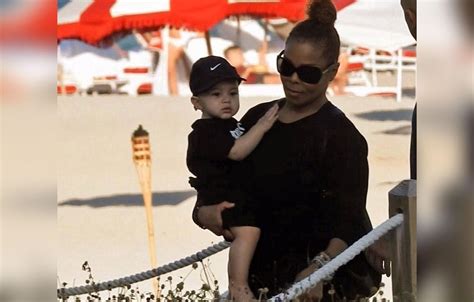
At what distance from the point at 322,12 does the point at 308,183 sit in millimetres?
525

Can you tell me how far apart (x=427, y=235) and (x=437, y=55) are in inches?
15.7

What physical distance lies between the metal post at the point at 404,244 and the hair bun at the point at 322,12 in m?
0.53

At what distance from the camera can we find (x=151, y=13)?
6004 mm

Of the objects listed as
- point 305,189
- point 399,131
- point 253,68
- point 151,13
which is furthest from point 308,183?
point 399,131

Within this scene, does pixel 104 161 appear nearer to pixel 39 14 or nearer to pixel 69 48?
pixel 69 48

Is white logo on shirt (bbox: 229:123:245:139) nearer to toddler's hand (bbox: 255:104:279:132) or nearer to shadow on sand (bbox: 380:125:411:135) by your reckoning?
toddler's hand (bbox: 255:104:279:132)

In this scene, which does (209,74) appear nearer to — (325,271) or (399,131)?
(325,271)

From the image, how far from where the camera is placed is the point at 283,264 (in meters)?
3.51

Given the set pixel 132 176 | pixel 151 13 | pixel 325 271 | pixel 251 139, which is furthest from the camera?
pixel 132 176

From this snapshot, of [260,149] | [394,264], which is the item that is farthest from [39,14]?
[394,264]

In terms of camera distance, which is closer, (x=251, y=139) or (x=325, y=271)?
(x=325, y=271)

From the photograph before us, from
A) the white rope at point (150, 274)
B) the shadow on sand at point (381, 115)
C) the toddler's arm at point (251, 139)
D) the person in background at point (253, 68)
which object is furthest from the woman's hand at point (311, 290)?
the shadow on sand at point (381, 115)

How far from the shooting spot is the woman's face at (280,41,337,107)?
3449mm

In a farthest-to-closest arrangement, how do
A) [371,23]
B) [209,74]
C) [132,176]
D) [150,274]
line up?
[132,176] < [371,23] < [150,274] < [209,74]
